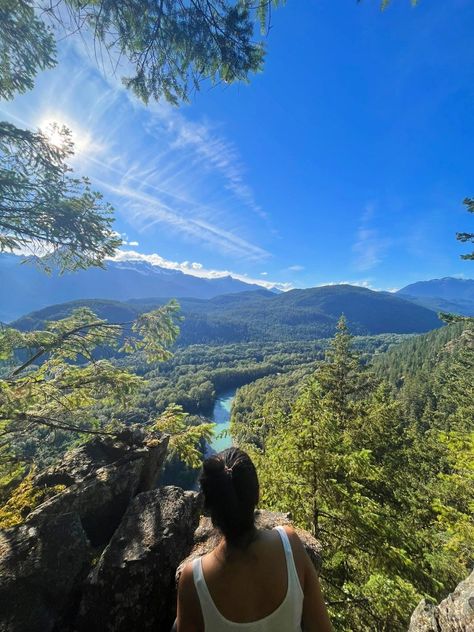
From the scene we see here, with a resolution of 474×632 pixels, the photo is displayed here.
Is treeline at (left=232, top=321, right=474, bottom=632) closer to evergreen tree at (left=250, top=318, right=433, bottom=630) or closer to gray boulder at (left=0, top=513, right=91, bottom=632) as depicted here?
evergreen tree at (left=250, top=318, right=433, bottom=630)

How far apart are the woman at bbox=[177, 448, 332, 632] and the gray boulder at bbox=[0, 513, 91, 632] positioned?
121 inches

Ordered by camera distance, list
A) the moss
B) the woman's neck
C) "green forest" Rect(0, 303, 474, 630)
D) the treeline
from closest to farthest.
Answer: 1. the woman's neck
2. the moss
3. the treeline
4. "green forest" Rect(0, 303, 474, 630)

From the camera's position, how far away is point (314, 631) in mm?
2133

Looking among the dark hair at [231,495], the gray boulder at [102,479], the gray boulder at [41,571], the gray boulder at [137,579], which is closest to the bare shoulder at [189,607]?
the dark hair at [231,495]

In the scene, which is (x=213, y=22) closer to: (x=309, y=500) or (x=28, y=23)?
(x=28, y=23)

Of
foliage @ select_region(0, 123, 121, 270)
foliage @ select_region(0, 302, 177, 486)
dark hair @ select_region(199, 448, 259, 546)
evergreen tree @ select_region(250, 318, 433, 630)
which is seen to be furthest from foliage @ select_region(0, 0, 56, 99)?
evergreen tree @ select_region(250, 318, 433, 630)

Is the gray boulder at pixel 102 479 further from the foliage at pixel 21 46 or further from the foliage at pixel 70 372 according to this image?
the foliage at pixel 21 46

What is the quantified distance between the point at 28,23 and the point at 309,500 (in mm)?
12436

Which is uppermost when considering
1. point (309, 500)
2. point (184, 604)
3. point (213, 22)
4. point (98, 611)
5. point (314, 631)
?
point (213, 22)

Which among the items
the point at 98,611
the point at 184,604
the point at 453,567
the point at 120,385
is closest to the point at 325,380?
the point at 453,567

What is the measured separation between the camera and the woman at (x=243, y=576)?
1.98 meters

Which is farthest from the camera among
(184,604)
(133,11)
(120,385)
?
(120,385)

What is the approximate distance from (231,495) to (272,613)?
2.54ft

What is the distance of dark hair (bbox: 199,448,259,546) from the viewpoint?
2.10 meters
